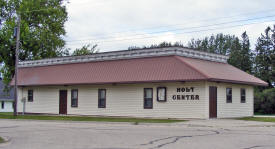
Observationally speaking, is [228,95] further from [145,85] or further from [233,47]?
[233,47]

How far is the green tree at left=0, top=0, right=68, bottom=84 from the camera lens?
153 feet

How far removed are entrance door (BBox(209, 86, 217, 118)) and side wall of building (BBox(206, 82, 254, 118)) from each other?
378mm

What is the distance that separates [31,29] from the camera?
160 ft

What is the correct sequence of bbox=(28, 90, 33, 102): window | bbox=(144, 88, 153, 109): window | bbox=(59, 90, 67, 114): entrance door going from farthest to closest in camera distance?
bbox=(28, 90, 33, 102): window < bbox=(59, 90, 67, 114): entrance door < bbox=(144, 88, 153, 109): window

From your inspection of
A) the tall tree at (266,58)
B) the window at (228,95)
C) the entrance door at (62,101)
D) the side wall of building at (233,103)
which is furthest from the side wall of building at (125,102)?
the tall tree at (266,58)

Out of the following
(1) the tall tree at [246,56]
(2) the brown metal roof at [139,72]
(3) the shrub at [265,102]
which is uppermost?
(1) the tall tree at [246,56]

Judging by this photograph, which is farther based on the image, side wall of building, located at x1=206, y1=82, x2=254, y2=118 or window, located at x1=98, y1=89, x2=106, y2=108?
window, located at x1=98, y1=89, x2=106, y2=108

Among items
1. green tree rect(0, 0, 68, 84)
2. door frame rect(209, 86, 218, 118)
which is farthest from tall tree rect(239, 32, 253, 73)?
door frame rect(209, 86, 218, 118)

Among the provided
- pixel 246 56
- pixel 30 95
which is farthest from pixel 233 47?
pixel 30 95

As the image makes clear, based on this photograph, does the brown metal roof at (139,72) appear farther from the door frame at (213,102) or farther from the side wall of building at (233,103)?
the door frame at (213,102)

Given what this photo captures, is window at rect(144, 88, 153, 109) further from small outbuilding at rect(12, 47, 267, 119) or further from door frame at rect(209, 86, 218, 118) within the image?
door frame at rect(209, 86, 218, 118)

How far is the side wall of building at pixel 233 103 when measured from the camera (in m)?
30.2

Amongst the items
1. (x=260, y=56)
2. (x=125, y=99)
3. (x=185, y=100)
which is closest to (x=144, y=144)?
(x=185, y=100)

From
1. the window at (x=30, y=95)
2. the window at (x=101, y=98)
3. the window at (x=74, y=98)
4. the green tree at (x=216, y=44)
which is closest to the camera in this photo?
the window at (x=101, y=98)
